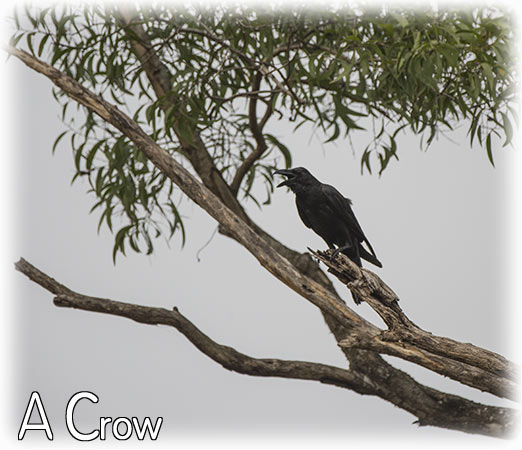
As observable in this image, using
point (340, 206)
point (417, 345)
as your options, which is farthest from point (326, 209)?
point (417, 345)

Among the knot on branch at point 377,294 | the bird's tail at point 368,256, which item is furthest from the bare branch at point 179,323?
the knot on branch at point 377,294

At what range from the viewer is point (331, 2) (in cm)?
294

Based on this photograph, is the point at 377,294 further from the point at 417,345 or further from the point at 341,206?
the point at 341,206

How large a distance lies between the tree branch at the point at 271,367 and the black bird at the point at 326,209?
0.61 metres

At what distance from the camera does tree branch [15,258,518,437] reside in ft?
9.50

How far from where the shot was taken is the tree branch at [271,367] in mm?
2896

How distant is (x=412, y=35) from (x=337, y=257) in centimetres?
96

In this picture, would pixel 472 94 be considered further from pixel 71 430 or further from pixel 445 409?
pixel 71 430

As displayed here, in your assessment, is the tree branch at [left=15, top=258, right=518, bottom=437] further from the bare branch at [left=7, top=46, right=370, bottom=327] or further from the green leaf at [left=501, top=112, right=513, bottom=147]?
the green leaf at [left=501, top=112, right=513, bottom=147]

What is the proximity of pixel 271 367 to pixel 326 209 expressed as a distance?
731mm

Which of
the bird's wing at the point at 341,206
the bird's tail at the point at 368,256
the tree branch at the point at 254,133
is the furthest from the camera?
the tree branch at the point at 254,133

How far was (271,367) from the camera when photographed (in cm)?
293

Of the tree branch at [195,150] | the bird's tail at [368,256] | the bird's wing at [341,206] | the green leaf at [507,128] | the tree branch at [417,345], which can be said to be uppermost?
the tree branch at [195,150]

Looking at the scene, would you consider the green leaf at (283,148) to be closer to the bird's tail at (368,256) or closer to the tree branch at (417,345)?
the bird's tail at (368,256)
